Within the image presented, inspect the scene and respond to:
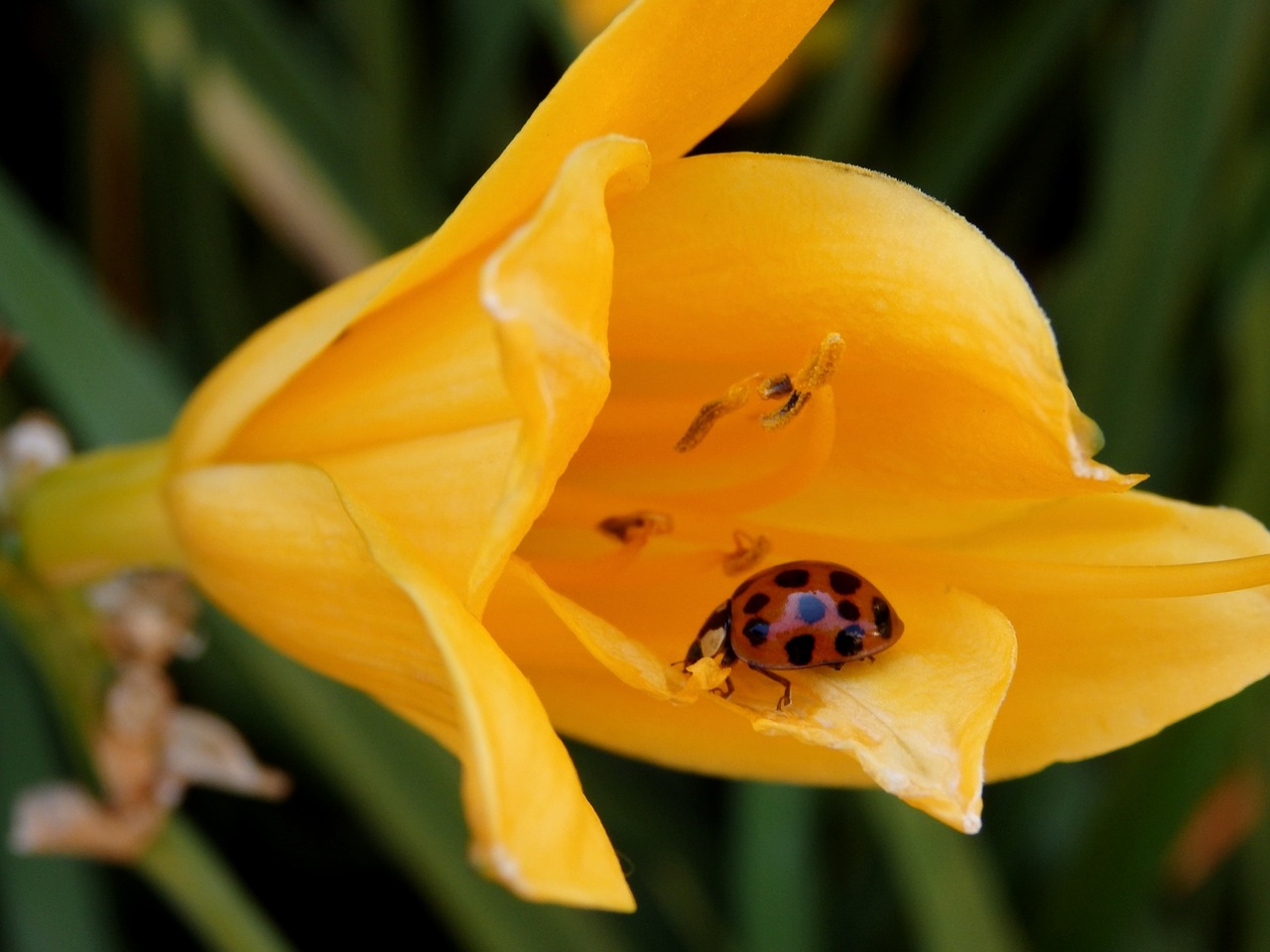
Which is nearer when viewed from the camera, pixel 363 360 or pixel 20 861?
pixel 363 360

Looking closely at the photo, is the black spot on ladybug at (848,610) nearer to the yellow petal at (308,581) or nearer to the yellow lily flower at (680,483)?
the yellow lily flower at (680,483)

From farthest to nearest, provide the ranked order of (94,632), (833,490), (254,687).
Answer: (254,687) → (94,632) → (833,490)

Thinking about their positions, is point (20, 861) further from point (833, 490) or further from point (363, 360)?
point (833, 490)

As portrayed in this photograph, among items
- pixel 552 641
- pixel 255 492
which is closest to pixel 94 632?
pixel 255 492

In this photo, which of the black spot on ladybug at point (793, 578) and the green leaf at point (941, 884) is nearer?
the black spot on ladybug at point (793, 578)

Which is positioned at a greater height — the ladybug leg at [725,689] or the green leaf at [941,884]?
the ladybug leg at [725,689]

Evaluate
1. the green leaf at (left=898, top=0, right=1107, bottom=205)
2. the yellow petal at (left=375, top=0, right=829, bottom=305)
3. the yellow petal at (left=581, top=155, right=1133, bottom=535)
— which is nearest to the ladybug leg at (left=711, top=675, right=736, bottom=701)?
the yellow petal at (left=581, top=155, right=1133, bottom=535)

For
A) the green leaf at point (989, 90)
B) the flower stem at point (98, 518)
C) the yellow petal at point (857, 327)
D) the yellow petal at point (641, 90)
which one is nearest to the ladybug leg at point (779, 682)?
the yellow petal at point (857, 327)
